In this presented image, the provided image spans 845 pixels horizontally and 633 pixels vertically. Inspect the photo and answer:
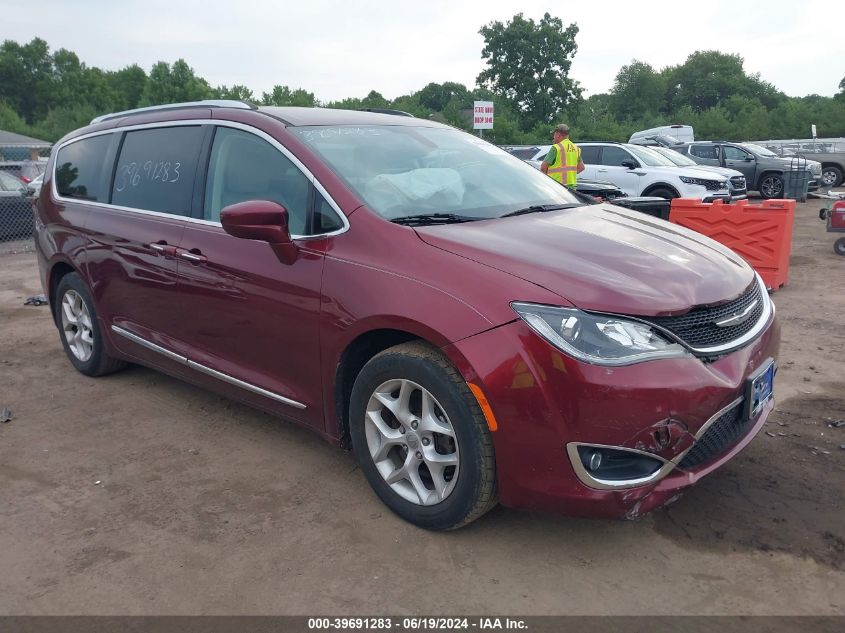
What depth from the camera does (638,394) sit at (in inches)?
96.7

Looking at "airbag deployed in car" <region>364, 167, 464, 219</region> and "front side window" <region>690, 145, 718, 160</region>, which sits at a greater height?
"front side window" <region>690, 145, 718, 160</region>

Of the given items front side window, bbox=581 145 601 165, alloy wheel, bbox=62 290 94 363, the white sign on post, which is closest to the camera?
alloy wheel, bbox=62 290 94 363

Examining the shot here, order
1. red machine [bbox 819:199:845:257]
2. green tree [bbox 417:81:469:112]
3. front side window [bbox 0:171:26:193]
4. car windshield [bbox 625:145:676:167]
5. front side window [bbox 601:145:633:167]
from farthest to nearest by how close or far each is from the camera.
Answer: green tree [bbox 417:81:469:112], front side window [bbox 601:145:633:167], car windshield [bbox 625:145:676:167], front side window [bbox 0:171:26:193], red machine [bbox 819:199:845:257]

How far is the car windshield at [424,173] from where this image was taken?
10.9 ft

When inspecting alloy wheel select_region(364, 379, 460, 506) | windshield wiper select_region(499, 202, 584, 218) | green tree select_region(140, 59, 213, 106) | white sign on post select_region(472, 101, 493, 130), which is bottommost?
alloy wheel select_region(364, 379, 460, 506)

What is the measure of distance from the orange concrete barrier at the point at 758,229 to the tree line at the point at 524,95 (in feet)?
60.8

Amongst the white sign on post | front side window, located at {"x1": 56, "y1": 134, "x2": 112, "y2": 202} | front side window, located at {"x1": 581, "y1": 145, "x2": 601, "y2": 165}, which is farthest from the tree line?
front side window, located at {"x1": 56, "y1": 134, "x2": 112, "y2": 202}

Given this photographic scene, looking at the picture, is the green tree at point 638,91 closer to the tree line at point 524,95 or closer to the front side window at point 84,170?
the tree line at point 524,95

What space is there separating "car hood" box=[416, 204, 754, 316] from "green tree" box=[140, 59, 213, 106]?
43462mm

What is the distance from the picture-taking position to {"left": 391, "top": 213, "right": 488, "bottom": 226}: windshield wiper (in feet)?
10.2

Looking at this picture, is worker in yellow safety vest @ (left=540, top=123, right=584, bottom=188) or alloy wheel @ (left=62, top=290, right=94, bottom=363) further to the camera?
worker in yellow safety vest @ (left=540, top=123, right=584, bottom=188)

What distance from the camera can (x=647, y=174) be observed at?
1412cm

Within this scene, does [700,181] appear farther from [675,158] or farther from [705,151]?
[705,151]

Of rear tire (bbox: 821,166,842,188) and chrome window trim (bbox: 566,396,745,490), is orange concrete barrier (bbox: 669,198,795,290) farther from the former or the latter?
rear tire (bbox: 821,166,842,188)
